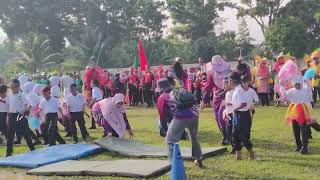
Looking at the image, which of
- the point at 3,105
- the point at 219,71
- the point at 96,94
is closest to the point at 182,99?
the point at 219,71

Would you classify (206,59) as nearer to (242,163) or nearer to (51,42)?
(51,42)

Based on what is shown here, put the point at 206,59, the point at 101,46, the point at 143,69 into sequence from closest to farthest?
the point at 143,69 < the point at 206,59 < the point at 101,46

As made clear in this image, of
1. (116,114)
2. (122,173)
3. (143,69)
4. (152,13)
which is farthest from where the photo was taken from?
(152,13)

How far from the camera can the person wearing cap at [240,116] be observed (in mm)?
8609

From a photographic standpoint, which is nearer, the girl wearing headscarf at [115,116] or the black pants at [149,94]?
the girl wearing headscarf at [115,116]

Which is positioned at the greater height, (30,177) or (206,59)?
(206,59)

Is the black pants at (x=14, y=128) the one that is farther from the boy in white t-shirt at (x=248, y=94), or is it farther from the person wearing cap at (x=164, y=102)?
the boy in white t-shirt at (x=248, y=94)

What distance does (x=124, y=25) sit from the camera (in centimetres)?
5769

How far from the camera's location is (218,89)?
1098 centimetres

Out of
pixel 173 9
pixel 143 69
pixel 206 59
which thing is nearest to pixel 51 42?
pixel 173 9

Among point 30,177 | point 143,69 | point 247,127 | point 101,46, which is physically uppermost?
point 101,46

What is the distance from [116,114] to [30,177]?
3546 millimetres

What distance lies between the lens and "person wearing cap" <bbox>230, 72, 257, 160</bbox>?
861 centimetres

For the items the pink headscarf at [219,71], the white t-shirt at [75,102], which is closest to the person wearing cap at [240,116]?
the pink headscarf at [219,71]
